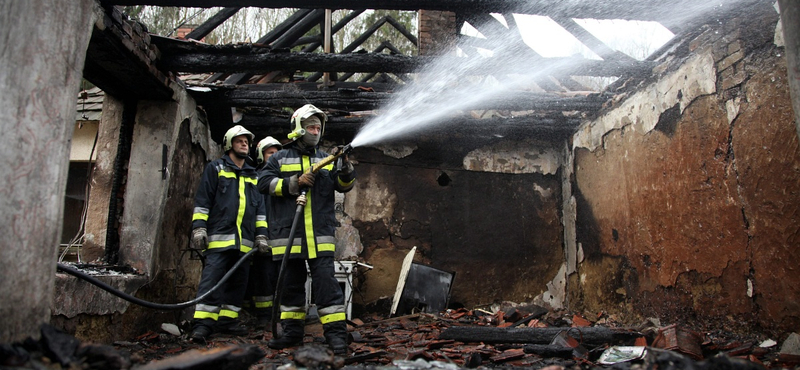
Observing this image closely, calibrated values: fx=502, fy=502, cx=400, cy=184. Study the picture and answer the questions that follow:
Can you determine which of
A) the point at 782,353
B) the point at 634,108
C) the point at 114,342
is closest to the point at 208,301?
the point at 114,342

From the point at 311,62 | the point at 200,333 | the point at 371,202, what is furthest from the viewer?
the point at 371,202

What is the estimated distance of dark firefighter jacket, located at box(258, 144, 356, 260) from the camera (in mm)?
4012

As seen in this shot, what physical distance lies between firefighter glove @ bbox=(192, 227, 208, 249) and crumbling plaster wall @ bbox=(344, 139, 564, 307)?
2.72 m

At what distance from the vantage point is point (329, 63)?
4812mm

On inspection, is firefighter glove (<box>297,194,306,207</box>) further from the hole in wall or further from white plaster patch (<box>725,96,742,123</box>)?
the hole in wall

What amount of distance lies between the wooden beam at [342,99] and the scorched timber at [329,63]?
85 cm

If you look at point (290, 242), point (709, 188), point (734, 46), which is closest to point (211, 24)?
point (290, 242)

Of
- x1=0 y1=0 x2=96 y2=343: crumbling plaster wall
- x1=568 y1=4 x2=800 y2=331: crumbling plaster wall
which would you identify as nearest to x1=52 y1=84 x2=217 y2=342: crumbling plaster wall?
x1=0 y1=0 x2=96 y2=343: crumbling plaster wall

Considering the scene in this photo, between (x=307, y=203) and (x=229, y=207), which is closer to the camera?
(x=307, y=203)

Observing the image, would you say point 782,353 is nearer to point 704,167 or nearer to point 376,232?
point 704,167

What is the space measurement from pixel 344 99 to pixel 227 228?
6.69 feet

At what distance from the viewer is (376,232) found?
715cm

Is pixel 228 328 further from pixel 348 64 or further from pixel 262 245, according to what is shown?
pixel 348 64

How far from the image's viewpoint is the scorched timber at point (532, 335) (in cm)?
407
